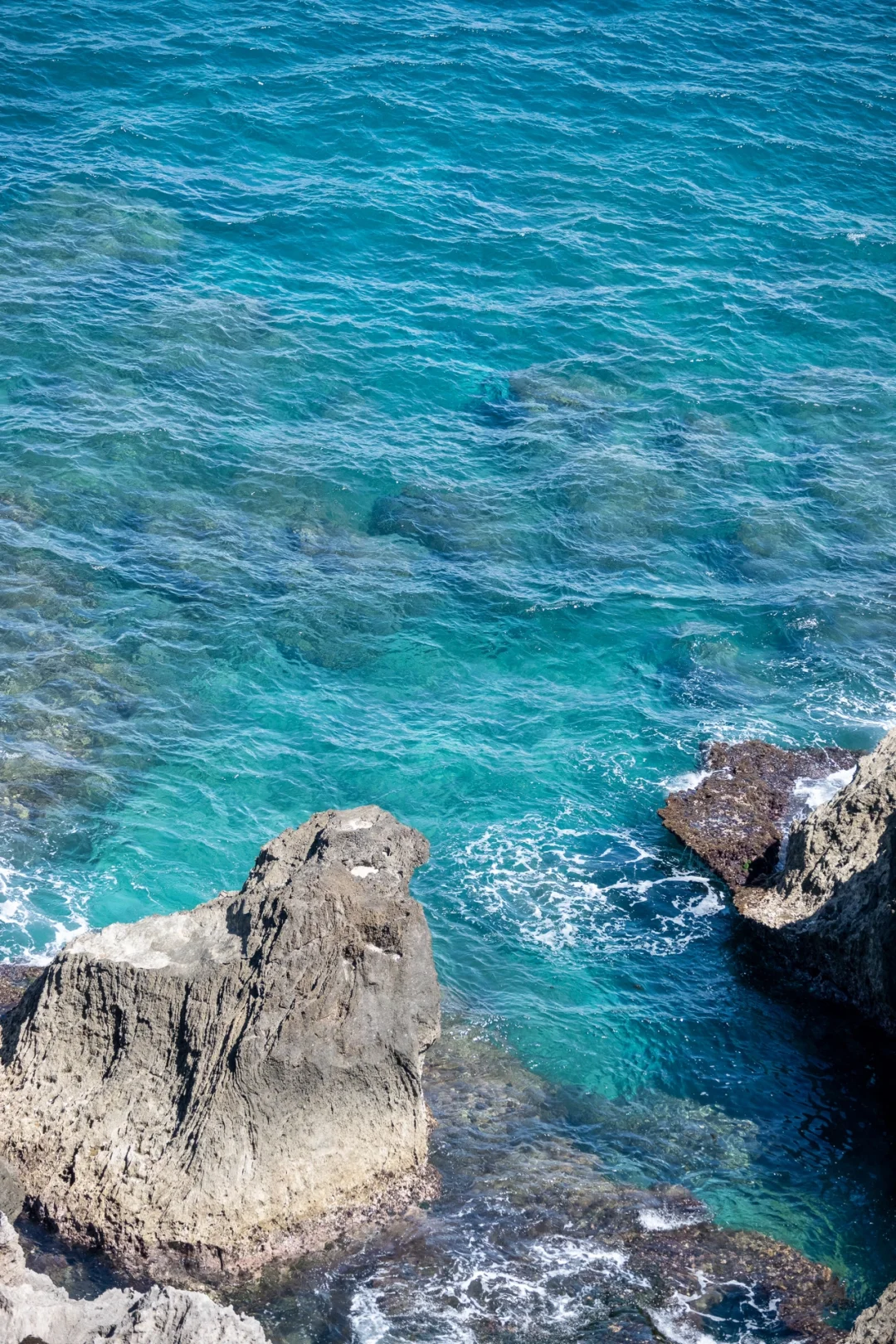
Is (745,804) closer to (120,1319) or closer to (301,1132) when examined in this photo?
(301,1132)

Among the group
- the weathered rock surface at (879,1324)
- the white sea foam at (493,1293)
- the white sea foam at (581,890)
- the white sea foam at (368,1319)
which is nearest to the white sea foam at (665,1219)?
the white sea foam at (493,1293)

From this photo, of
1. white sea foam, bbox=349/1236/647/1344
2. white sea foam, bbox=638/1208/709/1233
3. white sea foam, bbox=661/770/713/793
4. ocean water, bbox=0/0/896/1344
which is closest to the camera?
white sea foam, bbox=349/1236/647/1344

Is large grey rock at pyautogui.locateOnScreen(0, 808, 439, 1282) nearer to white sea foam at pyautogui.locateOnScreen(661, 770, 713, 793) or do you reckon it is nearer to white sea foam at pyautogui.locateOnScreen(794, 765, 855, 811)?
white sea foam at pyautogui.locateOnScreen(661, 770, 713, 793)

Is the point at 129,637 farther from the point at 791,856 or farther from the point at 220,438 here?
the point at 791,856

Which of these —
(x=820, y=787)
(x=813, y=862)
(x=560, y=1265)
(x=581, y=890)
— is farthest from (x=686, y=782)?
(x=560, y=1265)

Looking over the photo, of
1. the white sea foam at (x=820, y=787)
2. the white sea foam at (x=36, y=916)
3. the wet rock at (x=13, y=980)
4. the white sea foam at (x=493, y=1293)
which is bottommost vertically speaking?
the white sea foam at (x=36, y=916)

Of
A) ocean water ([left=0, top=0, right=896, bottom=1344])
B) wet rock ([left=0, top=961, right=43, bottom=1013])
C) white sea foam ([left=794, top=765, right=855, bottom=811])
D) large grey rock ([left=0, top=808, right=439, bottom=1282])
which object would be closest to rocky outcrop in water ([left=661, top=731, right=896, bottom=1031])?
white sea foam ([left=794, top=765, right=855, bottom=811])

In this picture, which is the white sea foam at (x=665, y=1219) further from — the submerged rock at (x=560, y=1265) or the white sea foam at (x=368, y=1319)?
the white sea foam at (x=368, y=1319)
